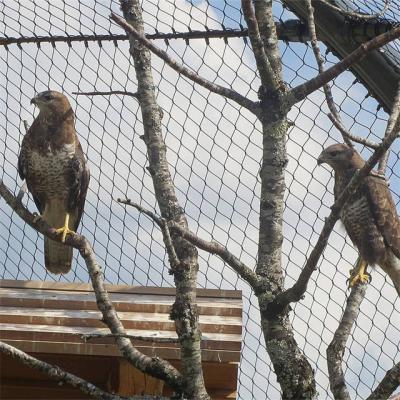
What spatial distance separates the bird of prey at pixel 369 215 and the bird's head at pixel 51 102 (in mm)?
1322

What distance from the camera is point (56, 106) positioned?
523cm

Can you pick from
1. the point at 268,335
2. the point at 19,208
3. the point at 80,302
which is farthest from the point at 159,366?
the point at 80,302

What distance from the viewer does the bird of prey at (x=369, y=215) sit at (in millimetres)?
5012

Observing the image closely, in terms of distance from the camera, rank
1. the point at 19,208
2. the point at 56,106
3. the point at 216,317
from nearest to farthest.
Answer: the point at 19,208, the point at 216,317, the point at 56,106

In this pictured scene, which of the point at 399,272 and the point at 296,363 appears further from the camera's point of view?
the point at 399,272

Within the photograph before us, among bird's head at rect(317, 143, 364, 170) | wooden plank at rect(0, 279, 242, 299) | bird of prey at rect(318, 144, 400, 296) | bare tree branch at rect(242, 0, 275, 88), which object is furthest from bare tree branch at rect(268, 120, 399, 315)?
bird's head at rect(317, 143, 364, 170)

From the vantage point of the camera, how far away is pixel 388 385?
93.6 inches

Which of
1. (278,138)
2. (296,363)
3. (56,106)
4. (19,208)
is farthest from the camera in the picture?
(56,106)

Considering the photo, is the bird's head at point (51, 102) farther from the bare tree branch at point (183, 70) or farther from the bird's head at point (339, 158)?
the bare tree branch at point (183, 70)

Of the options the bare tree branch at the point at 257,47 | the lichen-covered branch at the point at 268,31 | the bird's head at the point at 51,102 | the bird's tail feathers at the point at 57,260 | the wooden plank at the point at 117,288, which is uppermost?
the bird's head at the point at 51,102

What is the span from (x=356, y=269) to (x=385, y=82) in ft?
4.43

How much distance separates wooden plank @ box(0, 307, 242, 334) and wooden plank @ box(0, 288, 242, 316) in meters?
0.03

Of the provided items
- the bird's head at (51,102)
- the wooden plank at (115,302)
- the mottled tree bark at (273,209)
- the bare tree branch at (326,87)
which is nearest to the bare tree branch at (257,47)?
the mottled tree bark at (273,209)

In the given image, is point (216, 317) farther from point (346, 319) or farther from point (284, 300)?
point (284, 300)
